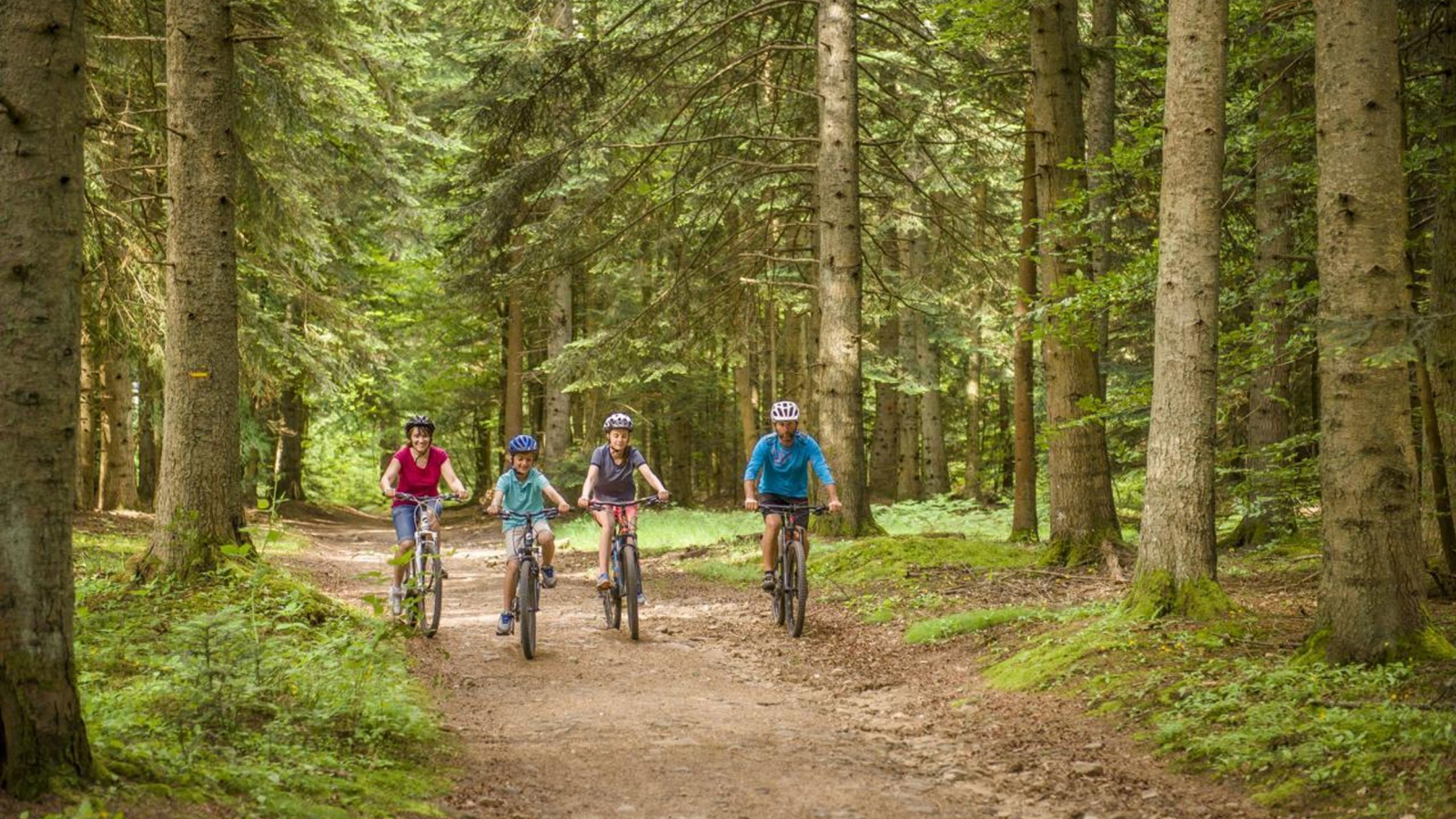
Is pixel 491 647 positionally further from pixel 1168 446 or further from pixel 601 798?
pixel 1168 446

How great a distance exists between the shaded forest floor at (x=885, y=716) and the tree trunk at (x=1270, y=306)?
1728 millimetres

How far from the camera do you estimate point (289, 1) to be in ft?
43.1

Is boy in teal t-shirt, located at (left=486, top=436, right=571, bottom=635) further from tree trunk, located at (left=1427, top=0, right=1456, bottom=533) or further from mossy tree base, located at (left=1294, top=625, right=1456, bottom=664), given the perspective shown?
tree trunk, located at (left=1427, top=0, right=1456, bottom=533)

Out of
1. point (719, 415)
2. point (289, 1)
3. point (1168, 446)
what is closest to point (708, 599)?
point (1168, 446)

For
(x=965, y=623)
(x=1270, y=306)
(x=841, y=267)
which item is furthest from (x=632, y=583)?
(x=1270, y=306)

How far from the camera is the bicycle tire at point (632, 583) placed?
34.3ft

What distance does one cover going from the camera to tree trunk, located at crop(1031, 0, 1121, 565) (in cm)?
1173

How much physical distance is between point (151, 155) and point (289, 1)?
4.94 metres

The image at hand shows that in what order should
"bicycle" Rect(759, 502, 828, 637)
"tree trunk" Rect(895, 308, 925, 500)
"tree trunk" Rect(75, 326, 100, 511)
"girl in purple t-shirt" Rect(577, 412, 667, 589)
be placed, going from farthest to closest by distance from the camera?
1. "tree trunk" Rect(895, 308, 925, 500)
2. "tree trunk" Rect(75, 326, 100, 511)
3. "girl in purple t-shirt" Rect(577, 412, 667, 589)
4. "bicycle" Rect(759, 502, 828, 637)

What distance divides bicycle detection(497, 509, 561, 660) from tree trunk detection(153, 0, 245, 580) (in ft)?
8.34

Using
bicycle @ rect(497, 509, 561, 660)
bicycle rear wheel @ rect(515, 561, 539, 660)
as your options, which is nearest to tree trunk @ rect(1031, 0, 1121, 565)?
bicycle @ rect(497, 509, 561, 660)

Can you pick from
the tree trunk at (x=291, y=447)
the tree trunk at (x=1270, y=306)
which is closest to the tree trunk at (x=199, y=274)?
the tree trunk at (x=1270, y=306)

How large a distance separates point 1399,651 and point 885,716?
10.6 feet

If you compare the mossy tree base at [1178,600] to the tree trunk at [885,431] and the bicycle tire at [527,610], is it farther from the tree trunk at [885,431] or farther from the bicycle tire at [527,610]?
the tree trunk at [885,431]
